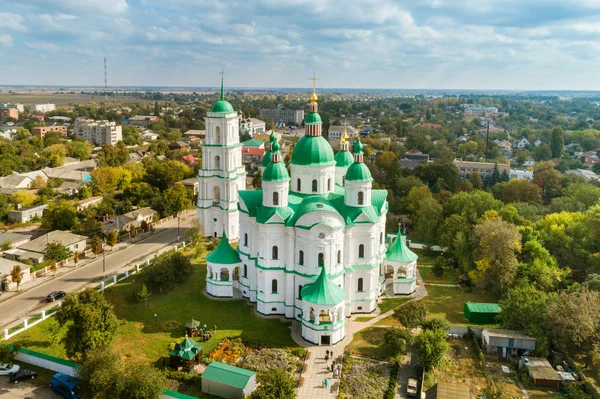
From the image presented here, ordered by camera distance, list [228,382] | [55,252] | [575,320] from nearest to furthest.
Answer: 1. [228,382]
2. [575,320]
3. [55,252]

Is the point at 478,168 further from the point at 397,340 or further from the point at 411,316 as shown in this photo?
the point at 397,340

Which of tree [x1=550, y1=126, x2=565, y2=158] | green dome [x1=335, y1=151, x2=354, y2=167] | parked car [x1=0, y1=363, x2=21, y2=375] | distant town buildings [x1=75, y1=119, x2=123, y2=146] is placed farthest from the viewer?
distant town buildings [x1=75, y1=119, x2=123, y2=146]

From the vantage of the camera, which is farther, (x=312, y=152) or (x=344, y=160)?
(x=344, y=160)

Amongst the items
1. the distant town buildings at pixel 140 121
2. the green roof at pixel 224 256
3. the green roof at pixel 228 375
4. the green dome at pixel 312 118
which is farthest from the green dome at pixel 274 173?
the distant town buildings at pixel 140 121

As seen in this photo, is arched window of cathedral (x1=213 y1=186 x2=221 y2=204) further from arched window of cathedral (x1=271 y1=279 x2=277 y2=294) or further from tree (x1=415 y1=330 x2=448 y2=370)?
tree (x1=415 y1=330 x2=448 y2=370)

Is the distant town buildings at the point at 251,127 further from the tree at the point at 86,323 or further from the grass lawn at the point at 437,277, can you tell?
the tree at the point at 86,323

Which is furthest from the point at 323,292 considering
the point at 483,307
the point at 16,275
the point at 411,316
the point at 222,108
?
the point at 222,108

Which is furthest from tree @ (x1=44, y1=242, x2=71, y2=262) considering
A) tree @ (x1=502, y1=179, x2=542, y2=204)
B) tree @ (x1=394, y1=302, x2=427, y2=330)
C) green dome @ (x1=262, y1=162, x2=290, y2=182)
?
tree @ (x1=502, y1=179, x2=542, y2=204)

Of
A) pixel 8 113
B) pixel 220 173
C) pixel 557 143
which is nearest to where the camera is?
pixel 220 173
